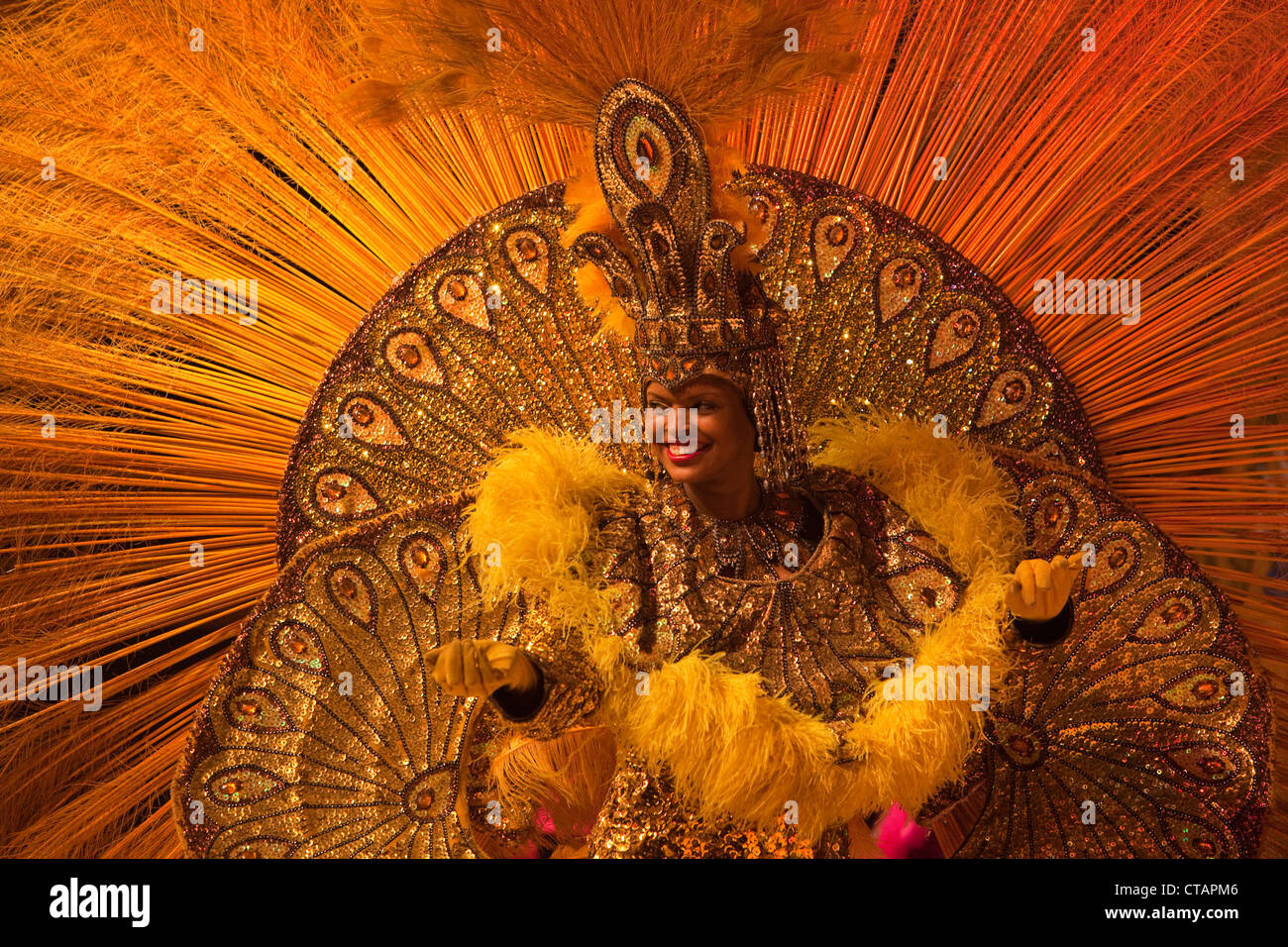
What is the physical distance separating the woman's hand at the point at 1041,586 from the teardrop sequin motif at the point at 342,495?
1394 millimetres

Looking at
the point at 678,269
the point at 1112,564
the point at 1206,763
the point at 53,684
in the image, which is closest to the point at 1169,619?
the point at 1112,564

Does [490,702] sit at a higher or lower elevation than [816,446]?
lower

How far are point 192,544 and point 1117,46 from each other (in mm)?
2266

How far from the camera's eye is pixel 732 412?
240cm

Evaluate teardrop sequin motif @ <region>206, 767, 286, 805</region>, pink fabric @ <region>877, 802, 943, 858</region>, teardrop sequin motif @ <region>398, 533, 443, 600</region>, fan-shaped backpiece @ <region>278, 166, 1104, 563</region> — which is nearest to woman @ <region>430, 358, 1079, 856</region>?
pink fabric @ <region>877, 802, 943, 858</region>

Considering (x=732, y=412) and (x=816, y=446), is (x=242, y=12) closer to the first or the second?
(x=732, y=412)

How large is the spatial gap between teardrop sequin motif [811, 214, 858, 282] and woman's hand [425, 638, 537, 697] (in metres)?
1.13

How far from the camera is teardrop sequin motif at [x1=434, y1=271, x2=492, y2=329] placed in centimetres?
285

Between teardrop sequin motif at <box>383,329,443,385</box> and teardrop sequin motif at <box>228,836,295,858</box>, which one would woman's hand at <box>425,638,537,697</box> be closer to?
teardrop sequin motif at <box>228,836,295,858</box>

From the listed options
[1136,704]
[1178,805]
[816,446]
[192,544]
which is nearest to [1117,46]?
[816,446]

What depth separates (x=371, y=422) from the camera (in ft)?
9.32

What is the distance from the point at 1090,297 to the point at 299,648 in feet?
6.06

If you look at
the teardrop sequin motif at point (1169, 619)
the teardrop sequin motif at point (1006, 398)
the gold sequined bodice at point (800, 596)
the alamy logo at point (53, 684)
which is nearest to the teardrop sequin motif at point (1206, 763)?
the teardrop sequin motif at point (1169, 619)
